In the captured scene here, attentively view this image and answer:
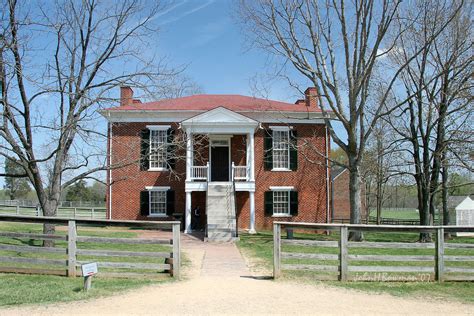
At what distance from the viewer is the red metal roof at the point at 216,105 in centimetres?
2467

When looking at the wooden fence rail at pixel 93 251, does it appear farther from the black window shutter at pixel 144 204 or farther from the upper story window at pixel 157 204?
the upper story window at pixel 157 204

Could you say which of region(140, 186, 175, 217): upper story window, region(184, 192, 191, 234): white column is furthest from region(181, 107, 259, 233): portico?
region(140, 186, 175, 217): upper story window

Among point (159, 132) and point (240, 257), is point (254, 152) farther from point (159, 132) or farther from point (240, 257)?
point (240, 257)

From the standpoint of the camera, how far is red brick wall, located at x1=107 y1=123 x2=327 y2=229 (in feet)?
80.3

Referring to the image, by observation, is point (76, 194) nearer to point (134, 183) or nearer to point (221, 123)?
point (134, 183)

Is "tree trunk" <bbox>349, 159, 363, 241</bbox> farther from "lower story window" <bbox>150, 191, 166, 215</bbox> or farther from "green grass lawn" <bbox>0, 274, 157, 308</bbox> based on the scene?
"green grass lawn" <bbox>0, 274, 157, 308</bbox>

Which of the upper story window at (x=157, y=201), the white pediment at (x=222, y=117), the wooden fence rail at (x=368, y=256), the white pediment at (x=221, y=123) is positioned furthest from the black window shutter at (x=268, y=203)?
the wooden fence rail at (x=368, y=256)

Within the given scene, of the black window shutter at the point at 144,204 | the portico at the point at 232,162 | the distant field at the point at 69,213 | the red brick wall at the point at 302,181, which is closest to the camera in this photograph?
the portico at the point at 232,162

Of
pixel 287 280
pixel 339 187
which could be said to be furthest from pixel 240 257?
pixel 339 187

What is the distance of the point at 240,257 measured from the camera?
1347 cm

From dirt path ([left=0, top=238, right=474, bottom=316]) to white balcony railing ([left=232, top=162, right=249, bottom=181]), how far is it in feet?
44.9

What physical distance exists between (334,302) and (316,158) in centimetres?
1803

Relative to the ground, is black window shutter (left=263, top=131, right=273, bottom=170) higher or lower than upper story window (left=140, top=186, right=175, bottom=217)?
higher

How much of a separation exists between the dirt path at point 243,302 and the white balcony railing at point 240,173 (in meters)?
13.7
